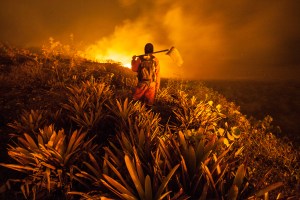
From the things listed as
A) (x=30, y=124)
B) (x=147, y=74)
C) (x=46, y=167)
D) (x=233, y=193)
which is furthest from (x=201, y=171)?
(x=147, y=74)

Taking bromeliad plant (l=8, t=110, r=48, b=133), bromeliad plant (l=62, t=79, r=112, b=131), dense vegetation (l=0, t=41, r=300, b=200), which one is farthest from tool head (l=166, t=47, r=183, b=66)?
bromeliad plant (l=8, t=110, r=48, b=133)

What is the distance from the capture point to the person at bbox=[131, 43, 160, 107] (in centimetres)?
596

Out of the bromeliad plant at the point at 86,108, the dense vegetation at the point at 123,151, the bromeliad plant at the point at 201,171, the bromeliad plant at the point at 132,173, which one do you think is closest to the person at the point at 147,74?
the dense vegetation at the point at 123,151

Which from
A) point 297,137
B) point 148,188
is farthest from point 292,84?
point 148,188

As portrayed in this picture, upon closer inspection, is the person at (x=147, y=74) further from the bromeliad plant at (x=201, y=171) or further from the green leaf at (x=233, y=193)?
the green leaf at (x=233, y=193)

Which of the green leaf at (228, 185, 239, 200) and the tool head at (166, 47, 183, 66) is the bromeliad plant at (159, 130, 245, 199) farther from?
the tool head at (166, 47, 183, 66)

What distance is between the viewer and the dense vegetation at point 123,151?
6.95ft

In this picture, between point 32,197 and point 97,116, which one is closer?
point 32,197

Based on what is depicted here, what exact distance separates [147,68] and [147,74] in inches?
7.3

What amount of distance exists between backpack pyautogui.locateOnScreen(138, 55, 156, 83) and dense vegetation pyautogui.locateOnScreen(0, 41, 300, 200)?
104 cm

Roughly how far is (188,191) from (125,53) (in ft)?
79.2

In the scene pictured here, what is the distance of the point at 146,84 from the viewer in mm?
6020

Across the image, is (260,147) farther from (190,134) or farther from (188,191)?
(188,191)

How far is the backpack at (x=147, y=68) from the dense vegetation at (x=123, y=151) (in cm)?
104
